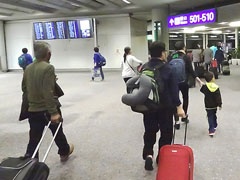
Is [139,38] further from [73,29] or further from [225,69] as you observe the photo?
[225,69]

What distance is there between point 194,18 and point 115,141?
889 centimetres

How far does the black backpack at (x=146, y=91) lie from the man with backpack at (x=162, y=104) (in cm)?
2

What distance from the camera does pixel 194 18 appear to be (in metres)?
12.0

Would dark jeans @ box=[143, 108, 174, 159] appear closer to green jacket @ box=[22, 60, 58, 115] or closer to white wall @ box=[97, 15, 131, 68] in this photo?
green jacket @ box=[22, 60, 58, 115]

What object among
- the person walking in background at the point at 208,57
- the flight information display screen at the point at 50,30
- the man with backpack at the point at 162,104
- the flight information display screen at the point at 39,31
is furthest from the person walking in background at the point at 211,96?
the flight information display screen at the point at 39,31

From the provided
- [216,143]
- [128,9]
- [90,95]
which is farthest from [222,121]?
[128,9]

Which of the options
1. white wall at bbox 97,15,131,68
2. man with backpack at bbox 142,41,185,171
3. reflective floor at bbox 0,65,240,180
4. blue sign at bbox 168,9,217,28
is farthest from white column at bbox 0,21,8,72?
man with backpack at bbox 142,41,185,171

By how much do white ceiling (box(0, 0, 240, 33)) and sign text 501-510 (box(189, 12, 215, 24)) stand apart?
3.30ft

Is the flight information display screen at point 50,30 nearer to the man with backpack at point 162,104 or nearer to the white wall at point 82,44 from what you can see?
the white wall at point 82,44

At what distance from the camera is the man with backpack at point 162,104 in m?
2.93

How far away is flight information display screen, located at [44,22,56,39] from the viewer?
1709 centimetres

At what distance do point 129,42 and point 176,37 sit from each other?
821 cm

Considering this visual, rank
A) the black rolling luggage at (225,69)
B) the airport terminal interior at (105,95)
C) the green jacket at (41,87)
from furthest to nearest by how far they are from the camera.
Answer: the black rolling luggage at (225,69), the airport terminal interior at (105,95), the green jacket at (41,87)

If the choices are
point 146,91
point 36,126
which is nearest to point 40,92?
point 36,126
